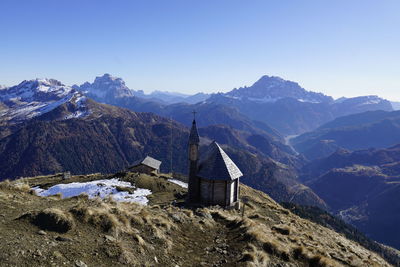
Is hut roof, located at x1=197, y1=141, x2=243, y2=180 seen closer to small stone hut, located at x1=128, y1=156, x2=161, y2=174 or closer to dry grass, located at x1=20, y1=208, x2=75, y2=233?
dry grass, located at x1=20, y1=208, x2=75, y2=233

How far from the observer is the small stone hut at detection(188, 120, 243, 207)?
3703 cm

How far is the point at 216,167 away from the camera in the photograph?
123ft

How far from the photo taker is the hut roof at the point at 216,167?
36.8 m

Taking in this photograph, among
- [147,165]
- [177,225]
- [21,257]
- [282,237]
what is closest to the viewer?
[21,257]

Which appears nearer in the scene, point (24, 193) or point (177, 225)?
point (177, 225)

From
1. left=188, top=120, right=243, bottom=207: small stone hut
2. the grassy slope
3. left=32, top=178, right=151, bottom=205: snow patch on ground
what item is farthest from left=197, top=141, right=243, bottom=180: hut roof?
the grassy slope

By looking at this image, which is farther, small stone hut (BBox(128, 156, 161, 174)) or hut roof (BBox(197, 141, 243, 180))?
small stone hut (BBox(128, 156, 161, 174))

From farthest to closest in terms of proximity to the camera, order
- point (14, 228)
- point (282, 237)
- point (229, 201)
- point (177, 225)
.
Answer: point (229, 201), point (282, 237), point (177, 225), point (14, 228)

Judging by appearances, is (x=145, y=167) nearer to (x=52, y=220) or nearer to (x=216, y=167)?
(x=216, y=167)

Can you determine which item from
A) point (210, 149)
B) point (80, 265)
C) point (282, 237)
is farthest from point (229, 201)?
point (80, 265)

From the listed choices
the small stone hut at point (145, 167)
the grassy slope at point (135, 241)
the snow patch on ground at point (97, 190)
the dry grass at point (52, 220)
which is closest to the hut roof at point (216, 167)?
the snow patch on ground at point (97, 190)

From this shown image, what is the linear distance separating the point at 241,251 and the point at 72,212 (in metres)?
10.9

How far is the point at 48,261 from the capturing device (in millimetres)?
12602

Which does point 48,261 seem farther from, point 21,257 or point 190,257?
point 190,257
